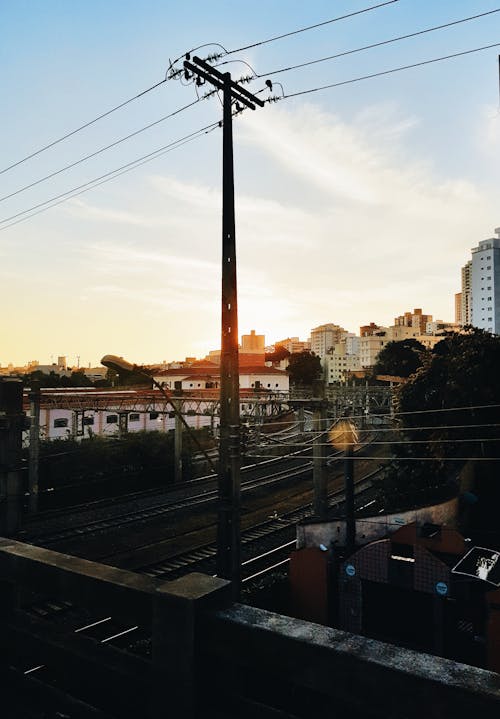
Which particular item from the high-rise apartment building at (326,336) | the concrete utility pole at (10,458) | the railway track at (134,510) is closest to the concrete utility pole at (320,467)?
the railway track at (134,510)

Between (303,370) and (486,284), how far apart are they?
46929 mm

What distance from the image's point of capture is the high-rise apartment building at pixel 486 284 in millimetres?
98938

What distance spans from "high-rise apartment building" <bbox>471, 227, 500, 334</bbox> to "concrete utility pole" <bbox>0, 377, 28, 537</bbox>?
99428 millimetres

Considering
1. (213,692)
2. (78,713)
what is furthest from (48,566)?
(213,692)

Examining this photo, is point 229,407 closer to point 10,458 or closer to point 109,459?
point 10,458

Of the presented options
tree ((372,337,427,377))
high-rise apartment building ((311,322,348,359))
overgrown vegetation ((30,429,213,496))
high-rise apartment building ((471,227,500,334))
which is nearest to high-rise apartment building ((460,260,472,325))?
high-rise apartment building ((311,322,348,359))

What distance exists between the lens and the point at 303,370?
8600 cm

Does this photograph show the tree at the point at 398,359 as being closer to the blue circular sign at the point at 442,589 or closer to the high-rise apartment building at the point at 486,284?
the high-rise apartment building at the point at 486,284

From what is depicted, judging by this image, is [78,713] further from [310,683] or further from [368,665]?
[368,665]

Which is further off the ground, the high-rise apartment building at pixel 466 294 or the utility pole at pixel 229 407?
the high-rise apartment building at pixel 466 294

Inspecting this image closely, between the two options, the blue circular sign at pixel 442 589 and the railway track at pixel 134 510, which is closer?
the blue circular sign at pixel 442 589

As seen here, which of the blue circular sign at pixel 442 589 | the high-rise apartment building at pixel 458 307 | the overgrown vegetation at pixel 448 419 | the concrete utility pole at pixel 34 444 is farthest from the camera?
the high-rise apartment building at pixel 458 307

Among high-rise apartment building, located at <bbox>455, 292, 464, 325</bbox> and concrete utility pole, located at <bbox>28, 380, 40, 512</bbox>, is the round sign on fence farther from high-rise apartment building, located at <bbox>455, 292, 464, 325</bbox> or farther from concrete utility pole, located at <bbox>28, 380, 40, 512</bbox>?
high-rise apartment building, located at <bbox>455, 292, 464, 325</bbox>

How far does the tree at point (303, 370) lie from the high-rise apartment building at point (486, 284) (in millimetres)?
36855
